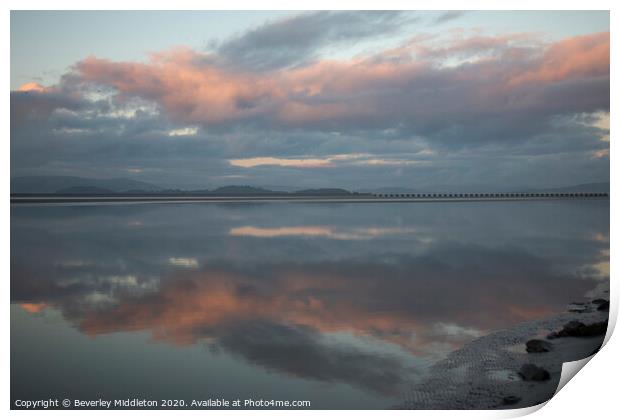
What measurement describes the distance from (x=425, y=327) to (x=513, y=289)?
351 cm

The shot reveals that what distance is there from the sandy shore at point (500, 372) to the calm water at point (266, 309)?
26 centimetres

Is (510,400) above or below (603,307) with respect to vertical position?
below

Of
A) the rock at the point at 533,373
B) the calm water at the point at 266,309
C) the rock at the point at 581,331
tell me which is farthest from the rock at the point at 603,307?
the rock at the point at 533,373

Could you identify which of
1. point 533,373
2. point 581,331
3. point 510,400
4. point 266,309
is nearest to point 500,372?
point 533,373

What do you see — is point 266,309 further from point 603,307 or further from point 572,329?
point 603,307

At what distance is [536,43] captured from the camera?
11.5 meters

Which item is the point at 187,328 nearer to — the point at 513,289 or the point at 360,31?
the point at 513,289

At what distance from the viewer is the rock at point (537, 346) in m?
7.52

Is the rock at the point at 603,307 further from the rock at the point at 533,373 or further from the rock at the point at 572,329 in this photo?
the rock at the point at 533,373

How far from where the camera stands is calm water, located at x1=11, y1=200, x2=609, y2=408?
6.94 m

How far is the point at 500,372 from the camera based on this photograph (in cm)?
691

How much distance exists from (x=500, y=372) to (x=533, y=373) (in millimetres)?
395

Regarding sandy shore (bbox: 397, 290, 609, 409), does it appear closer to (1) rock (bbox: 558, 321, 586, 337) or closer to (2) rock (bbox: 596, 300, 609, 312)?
(1) rock (bbox: 558, 321, 586, 337)
